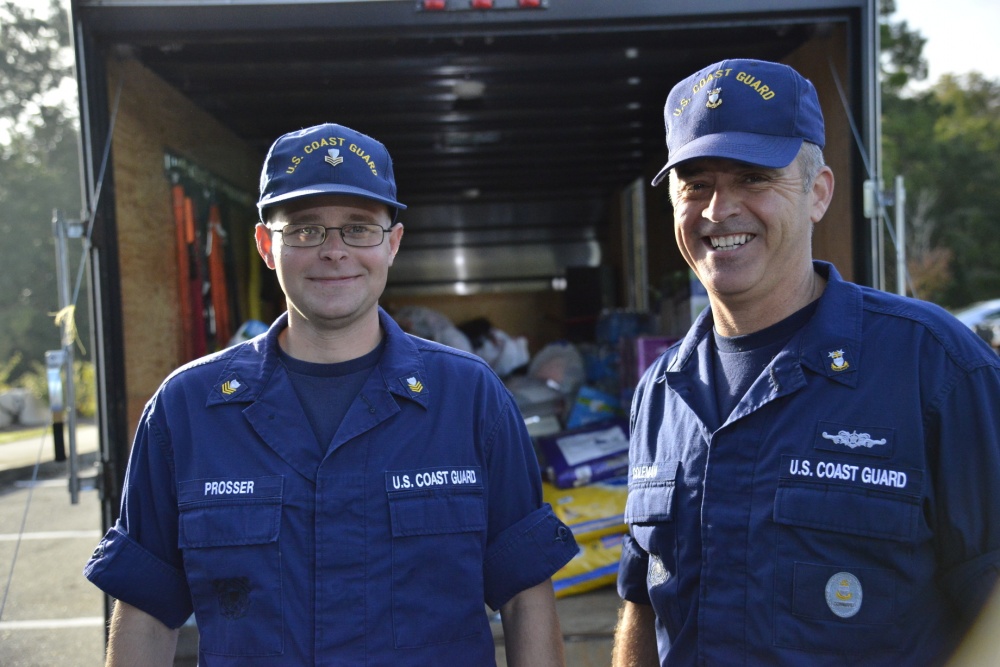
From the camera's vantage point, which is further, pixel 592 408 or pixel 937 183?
pixel 937 183

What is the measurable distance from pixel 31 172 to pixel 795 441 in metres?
29.5

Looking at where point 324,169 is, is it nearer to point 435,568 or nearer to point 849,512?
point 435,568

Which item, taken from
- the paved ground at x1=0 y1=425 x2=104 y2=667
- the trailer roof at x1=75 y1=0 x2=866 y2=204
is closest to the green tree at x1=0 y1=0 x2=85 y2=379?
the paved ground at x1=0 y1=425 x2=104 y2=667

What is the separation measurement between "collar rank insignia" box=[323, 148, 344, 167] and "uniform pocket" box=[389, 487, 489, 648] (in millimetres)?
701

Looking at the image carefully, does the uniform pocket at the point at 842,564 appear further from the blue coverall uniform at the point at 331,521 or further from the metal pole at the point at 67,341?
the metal pole at the point at 67,341

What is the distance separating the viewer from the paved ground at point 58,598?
314cm

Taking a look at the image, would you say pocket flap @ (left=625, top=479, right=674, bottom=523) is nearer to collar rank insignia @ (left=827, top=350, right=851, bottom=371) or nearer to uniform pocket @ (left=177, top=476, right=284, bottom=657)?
collar rank insignia @ (left=827, top=350, right=851, bottom=371)

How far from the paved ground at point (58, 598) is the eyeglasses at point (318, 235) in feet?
4.41

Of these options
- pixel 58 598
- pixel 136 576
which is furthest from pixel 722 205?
pixel 58 598

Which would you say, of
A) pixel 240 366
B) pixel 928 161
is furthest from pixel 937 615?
pixel 928 161

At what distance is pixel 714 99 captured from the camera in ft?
5.47

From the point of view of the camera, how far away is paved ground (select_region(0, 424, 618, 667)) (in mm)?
3145

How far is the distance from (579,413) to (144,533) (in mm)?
3615

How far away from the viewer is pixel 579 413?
524cm
